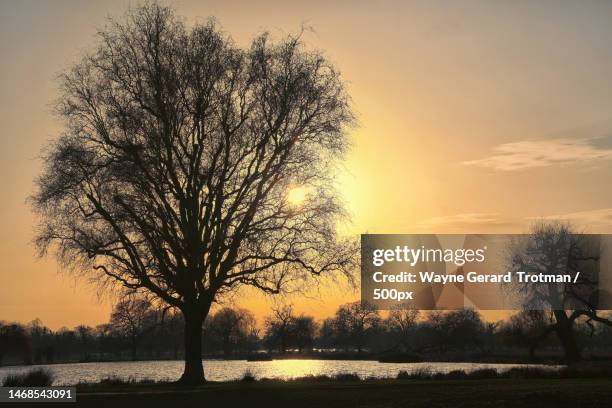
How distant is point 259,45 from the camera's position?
3709 centimetres

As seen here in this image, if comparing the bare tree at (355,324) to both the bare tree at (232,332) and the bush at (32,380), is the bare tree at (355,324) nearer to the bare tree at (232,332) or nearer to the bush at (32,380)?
the bare tree at (232,332)

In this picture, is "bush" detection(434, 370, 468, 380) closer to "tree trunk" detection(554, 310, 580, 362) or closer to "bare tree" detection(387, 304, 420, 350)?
"tree trunk" detection(554, 310, 580, 362)

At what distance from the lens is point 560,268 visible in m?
60.5

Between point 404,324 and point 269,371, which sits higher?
point 404,324

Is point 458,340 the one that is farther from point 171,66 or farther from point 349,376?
point 171,66

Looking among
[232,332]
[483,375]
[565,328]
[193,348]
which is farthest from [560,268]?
[232,332]

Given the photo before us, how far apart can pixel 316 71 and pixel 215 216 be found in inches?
337

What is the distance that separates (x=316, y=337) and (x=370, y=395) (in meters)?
164

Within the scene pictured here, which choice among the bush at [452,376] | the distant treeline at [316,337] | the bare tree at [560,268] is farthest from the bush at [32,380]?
the distant treeline at [316,337]

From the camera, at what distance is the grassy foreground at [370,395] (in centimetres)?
2419

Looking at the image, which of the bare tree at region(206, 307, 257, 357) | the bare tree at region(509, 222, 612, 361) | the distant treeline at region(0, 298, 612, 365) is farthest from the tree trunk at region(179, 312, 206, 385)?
the bare tree at region(206, 307, 257, 357)

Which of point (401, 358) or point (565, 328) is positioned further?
point (401, 358)

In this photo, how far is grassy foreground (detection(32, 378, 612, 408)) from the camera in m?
24.2

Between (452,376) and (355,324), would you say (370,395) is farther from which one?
(355,324)
